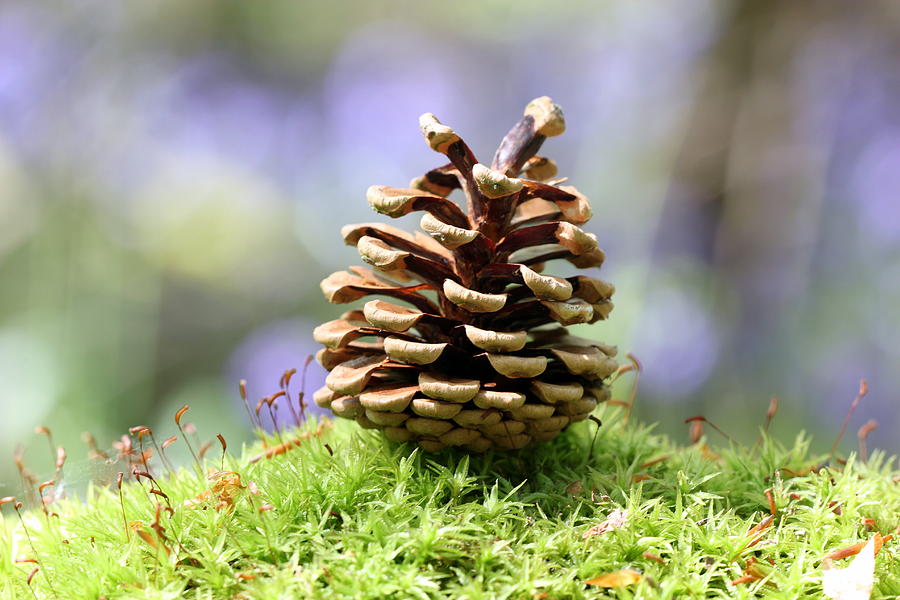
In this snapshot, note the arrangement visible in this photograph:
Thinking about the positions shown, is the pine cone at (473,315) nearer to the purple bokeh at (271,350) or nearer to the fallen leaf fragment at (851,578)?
the fallen leaf fragment at (851,578)

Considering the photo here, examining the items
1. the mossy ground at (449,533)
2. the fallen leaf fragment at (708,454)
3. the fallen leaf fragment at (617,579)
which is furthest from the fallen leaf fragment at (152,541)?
the fallen leaf fragment at (708,454)

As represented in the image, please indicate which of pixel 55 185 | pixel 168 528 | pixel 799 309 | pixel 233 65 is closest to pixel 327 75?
pixel 233 65

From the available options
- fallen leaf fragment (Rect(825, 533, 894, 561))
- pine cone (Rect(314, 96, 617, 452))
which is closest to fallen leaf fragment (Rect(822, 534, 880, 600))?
fallen leaf fragment (Rect(825, 533, 894, 561))

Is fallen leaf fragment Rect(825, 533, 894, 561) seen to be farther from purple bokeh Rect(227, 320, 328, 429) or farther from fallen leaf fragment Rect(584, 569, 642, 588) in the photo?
purple bokeh Rect(227, 320, 328, 429)

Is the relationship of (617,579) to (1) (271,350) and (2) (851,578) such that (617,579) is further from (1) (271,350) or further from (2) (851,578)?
(1) (271,350)

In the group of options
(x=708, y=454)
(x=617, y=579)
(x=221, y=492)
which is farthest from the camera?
(x=708, y=454)

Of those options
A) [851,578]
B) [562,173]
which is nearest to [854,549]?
Result: [851,578]
